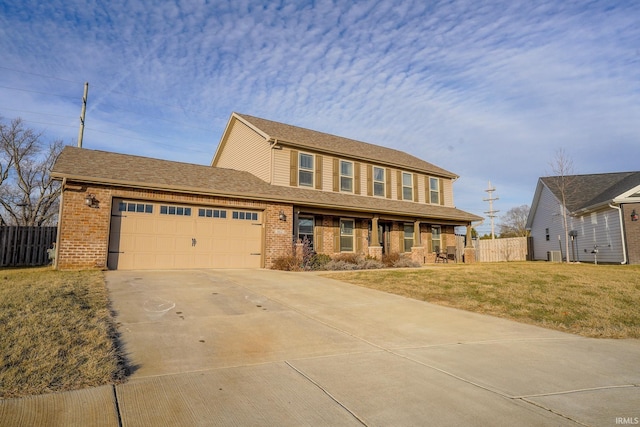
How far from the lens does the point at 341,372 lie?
388 centimetres

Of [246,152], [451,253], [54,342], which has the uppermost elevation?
[246,152]

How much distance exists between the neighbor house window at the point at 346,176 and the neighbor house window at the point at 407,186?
3.73 m

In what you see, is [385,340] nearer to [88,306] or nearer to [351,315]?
[351,315]

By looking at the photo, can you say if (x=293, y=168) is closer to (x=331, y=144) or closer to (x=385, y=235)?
(x=331, y=144)

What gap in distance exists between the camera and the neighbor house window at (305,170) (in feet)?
54.8

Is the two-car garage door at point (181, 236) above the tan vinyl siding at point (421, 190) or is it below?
below

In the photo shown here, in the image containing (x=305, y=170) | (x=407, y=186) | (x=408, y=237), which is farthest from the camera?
(x=407, y=186)

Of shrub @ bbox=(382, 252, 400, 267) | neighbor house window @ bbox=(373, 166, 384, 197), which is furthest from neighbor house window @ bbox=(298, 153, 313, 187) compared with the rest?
shrub @ bbox=(382, 252, 400, 267)

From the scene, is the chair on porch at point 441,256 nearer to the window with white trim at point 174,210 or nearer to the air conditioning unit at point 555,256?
the air conditioning unit at point 555,256

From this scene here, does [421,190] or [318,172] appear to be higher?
[318,172]

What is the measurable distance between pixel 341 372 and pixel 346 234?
13768mm

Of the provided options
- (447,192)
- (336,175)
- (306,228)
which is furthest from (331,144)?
(447,192)

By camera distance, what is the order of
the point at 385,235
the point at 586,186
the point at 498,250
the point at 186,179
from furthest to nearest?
the point at 498,250, the point at 586,186, the point at 385,235, the point at 186,179

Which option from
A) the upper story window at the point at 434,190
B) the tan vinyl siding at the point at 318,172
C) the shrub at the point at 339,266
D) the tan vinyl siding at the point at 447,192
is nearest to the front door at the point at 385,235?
the upper story window at the point at 434,190
